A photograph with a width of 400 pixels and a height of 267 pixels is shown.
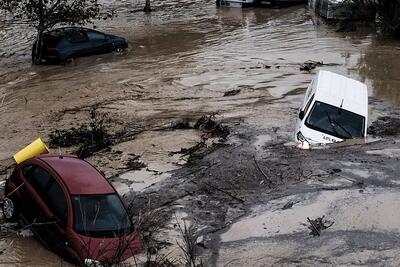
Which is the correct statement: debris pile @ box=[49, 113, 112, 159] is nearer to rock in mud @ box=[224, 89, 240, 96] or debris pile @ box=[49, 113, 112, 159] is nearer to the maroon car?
the maroon car

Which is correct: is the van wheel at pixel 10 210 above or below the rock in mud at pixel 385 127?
above

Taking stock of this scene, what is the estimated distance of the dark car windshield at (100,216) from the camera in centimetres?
840

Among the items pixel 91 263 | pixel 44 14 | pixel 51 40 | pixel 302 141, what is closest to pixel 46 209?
pixel 91 263

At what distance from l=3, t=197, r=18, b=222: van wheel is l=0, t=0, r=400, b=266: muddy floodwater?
20cm

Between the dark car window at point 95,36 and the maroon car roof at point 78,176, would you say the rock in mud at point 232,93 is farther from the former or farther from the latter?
the maroon car roof at point 78,176

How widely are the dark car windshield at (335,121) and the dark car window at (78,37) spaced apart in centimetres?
1282

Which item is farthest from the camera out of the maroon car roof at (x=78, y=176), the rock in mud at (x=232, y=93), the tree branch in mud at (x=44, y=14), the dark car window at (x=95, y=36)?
the dark car window at (x=95, y=36)

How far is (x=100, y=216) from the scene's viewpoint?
864 centimetres

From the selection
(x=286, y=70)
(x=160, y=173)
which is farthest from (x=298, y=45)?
(x=160, y=173)

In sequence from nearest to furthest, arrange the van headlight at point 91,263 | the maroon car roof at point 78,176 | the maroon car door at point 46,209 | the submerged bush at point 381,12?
the van headlight at point 91,263 < the maroon car door at point 46,209 < the maroon car roof at point 78,176 < the submerged bush at point 381,12

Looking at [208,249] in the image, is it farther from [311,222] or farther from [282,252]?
[311,222]

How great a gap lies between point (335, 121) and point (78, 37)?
43.8 ft

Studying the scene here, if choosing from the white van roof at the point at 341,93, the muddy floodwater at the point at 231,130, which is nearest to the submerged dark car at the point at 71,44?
the muddy floodwater at the point at 231,130

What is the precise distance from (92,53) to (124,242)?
16445 mm
